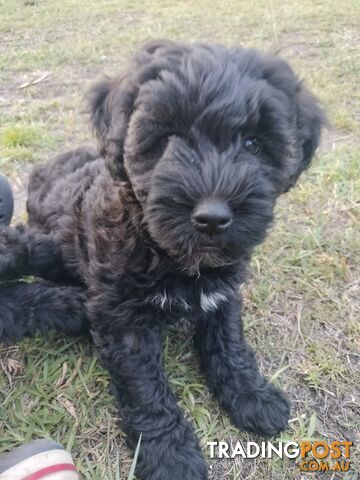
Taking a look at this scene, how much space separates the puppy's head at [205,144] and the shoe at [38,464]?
29.0 inches

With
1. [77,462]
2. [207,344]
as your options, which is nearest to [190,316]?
[207,344]

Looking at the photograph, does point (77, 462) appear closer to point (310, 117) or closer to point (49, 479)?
point (49, 479)

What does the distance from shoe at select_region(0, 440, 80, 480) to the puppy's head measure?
2.42 ft

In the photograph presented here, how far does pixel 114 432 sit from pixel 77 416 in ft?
0.53

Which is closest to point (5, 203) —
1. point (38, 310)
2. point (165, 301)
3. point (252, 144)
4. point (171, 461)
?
point (38, 310)

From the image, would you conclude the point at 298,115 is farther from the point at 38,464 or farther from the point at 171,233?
the point at 38,464

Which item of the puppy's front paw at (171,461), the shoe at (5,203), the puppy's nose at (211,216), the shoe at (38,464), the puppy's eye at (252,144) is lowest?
the puppy's front paw at (171,461)

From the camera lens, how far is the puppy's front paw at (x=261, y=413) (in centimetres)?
189

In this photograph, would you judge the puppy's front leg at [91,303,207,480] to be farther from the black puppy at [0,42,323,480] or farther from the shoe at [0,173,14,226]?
the shoe at [0,173,14,226]

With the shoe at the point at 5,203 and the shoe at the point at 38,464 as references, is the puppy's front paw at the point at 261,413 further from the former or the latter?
the shoe at the point at 5,203

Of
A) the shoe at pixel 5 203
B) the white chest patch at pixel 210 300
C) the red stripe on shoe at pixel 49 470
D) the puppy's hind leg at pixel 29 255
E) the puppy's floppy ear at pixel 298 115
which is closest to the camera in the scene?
the red stripe on shoe at pixel 49 470

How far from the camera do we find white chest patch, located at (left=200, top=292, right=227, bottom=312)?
77.6 inches

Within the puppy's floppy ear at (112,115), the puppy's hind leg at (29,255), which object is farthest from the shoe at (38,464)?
the puppy's floppy ear at (112,115)

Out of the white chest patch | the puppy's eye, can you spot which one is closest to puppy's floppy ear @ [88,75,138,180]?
the puppy's eye
